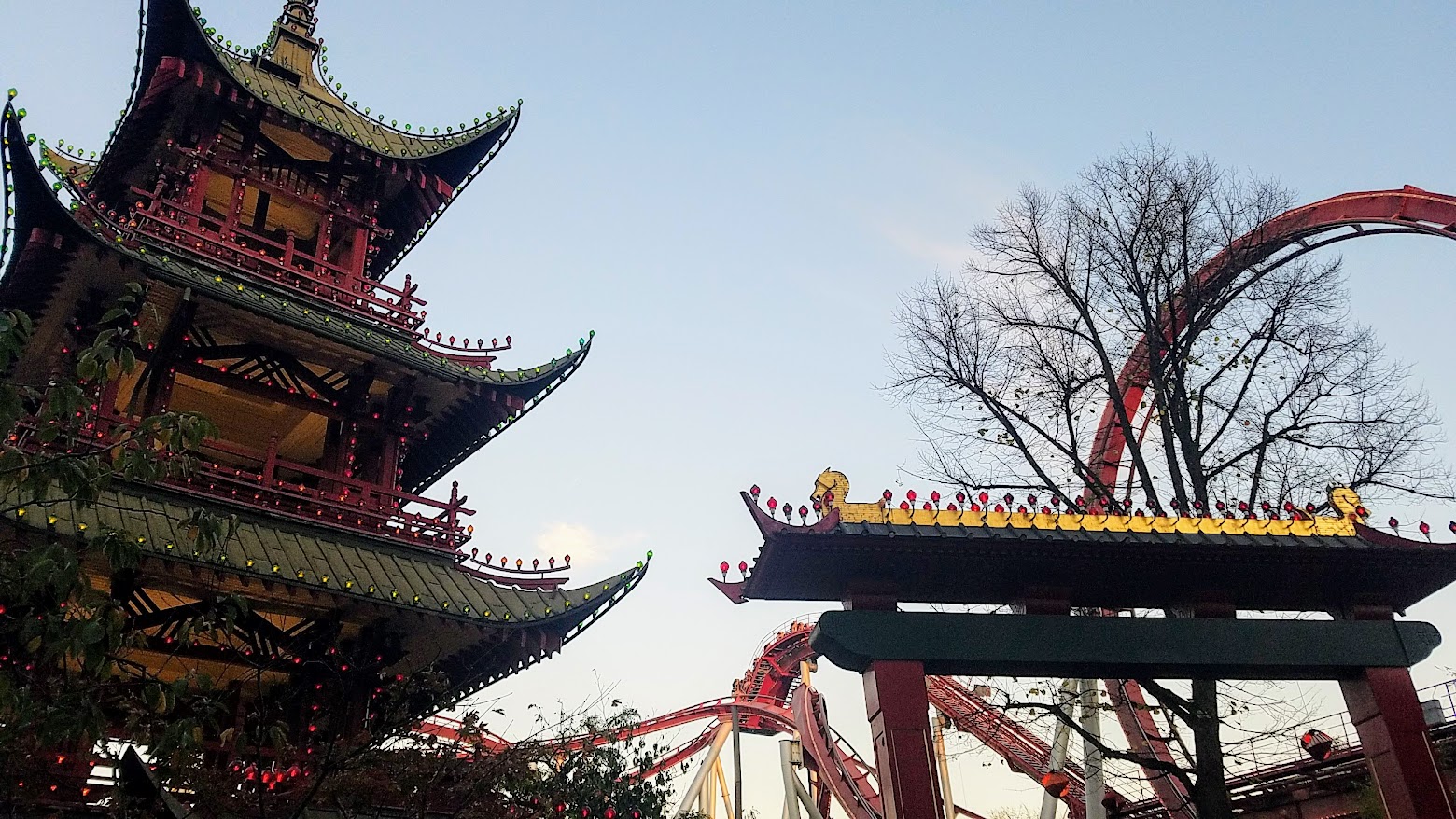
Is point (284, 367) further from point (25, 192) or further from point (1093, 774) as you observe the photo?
point (1093, 774)

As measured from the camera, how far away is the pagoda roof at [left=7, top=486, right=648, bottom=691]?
11.9 meters

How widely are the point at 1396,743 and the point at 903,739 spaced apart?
494 centimetres

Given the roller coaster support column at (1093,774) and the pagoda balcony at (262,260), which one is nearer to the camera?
the roller coaster support column at (1093,774)

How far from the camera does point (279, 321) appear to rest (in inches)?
599

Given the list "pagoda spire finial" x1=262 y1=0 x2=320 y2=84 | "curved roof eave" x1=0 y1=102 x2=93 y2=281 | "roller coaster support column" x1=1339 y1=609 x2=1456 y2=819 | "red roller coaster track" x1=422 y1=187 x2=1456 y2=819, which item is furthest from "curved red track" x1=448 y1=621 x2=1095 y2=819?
"pagoda spire finial" x1=262 y1=0 x2=320 y2=84

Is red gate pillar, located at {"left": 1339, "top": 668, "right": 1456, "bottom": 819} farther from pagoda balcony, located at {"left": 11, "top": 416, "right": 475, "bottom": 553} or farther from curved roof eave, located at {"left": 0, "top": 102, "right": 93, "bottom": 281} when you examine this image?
curved roof eave, located at {"left": 0, "top": 102, "right": 93, "bottom": 281}

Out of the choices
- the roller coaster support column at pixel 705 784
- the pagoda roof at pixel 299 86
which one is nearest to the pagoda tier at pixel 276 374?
the pagoda roof at pixel 299 86

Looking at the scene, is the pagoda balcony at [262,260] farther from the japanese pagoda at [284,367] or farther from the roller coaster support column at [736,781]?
the roller coaster support column at [736,781]

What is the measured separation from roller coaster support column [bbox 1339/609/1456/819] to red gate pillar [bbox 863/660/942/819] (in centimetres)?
456

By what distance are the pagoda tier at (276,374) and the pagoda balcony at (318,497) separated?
3cm

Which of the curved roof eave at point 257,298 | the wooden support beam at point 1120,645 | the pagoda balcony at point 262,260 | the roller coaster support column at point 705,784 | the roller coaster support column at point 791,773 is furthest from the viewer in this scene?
the roller coaster support column at point 705,784

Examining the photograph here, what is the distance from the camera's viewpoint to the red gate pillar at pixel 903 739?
Result: 9.35 metres

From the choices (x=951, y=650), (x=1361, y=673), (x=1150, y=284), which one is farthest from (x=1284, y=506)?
(x=951, y=650)

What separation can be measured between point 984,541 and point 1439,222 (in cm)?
1104
